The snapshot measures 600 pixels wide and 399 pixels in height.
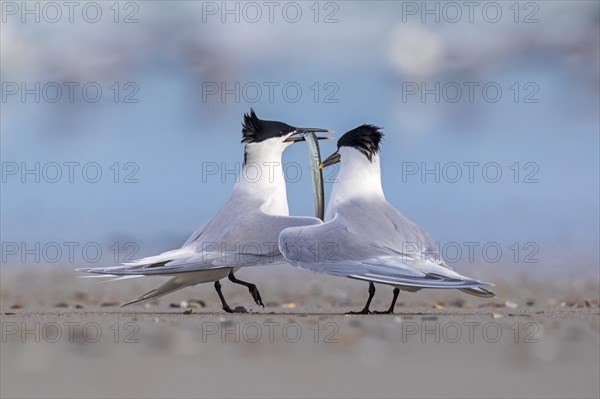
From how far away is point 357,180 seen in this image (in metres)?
7.71

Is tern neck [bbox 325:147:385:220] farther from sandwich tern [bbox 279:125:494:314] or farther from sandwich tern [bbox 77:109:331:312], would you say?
sandwich tern [bbox 77:109:331:312]

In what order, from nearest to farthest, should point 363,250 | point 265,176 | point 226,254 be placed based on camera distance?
point 363,250, point 226,254, point 265,176

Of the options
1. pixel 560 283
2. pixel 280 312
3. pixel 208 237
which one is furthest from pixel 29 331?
pixel 560 283

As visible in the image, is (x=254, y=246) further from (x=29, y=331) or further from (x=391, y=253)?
(x=29, y=331)

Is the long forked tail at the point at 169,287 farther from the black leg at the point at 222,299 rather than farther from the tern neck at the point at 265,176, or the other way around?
the tern neck at the point at 265,176

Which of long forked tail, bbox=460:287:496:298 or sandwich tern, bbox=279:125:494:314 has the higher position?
sandwich tern, bbox=279:125:494:314

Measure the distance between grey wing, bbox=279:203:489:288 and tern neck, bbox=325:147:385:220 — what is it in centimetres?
14

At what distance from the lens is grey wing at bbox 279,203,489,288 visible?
6797 millimetres

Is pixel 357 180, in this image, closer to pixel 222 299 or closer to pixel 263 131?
pixel 263 131

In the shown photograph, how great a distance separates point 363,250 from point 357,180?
0.80 m

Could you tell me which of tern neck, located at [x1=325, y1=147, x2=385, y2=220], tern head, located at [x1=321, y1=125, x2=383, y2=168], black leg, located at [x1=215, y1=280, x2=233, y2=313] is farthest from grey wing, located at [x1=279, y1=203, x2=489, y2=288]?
black leg, located at [x1=215, y1=280, x2=233, y2=313]

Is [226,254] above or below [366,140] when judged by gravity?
below

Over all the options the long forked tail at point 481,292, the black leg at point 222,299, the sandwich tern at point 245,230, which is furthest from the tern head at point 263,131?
the long forked tail at point 481,292

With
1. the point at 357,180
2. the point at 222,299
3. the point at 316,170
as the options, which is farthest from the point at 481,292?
the point at 222,299
